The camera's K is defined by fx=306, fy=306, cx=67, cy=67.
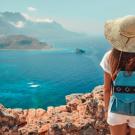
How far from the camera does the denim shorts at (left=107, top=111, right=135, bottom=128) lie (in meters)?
4.41

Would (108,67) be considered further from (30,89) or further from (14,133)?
(30,89)

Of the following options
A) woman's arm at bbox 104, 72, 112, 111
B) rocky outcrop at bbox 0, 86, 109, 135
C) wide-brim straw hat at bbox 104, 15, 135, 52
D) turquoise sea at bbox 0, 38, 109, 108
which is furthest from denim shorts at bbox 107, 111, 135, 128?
turquoise sea at bbox 0, 38, 109, 108

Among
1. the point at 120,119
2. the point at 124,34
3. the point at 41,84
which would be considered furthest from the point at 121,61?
the point at 41,84

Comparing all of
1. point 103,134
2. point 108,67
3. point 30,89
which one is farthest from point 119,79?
point 30,89

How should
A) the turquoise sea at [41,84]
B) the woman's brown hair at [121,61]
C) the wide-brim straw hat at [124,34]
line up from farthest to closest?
1. the turquoise sea at [41,84]
2. the woman's brown hair at [121,61]
3. the wide-brim straw hat at [124,34]

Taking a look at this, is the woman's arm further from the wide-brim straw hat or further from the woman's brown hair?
the wide-brim straw hat

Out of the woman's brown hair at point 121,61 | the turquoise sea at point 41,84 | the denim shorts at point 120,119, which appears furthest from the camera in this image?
the turquoise sea at point 41,84

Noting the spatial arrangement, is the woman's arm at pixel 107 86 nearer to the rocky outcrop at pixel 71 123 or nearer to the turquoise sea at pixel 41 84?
the rocky outcrop at pixel 71 123

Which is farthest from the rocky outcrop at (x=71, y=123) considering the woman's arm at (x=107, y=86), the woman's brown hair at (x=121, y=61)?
the woman's brown hair at (x=121, y=61)

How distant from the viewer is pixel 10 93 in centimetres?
9344

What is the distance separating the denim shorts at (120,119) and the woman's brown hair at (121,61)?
56 cm

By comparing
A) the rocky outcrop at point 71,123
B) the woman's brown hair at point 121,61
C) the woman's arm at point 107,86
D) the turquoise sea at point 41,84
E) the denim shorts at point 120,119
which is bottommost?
the turquoise sea at point 41,84

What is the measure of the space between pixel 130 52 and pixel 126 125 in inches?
44.4

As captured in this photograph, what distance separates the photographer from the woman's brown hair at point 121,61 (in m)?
4.26
